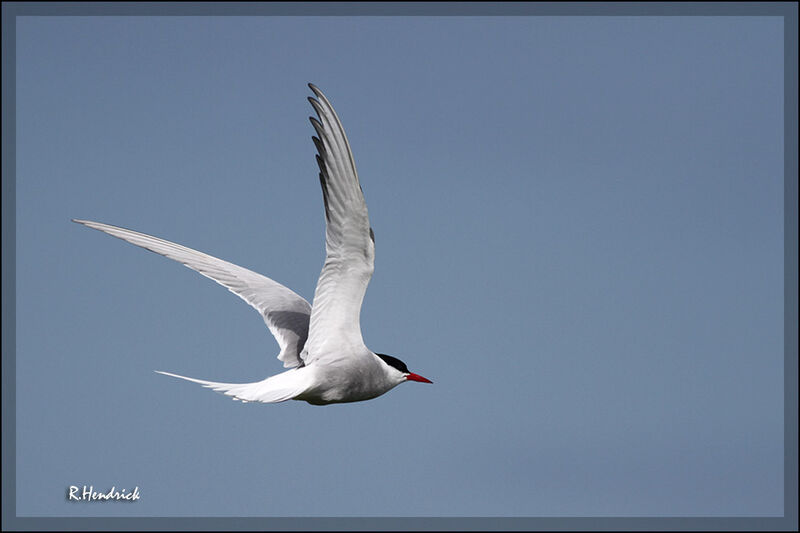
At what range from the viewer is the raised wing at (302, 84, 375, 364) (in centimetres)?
409

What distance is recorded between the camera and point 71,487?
5691mm

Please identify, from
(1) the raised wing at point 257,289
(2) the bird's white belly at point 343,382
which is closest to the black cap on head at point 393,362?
(2) the bird's white belly at point 343,382

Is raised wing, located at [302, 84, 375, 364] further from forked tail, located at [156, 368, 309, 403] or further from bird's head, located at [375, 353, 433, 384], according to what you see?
bird's head, located at [375, 353, 433, 384]

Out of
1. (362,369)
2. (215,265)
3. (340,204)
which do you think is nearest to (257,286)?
(215,265)

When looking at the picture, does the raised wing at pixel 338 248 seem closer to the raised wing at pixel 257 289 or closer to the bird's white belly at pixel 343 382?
the bird's white belly at pixel 343 382

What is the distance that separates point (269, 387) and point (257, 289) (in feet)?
4.48

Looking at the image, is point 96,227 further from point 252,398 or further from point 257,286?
point 252,398

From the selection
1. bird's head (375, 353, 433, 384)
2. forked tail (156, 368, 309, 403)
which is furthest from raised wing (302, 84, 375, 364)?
bird's head (375, 353, 433, 384)

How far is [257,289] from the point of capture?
5879mm

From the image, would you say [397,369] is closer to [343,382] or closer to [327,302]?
[343,382]

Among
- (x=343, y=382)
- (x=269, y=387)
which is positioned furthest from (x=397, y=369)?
(x=269, y=387)

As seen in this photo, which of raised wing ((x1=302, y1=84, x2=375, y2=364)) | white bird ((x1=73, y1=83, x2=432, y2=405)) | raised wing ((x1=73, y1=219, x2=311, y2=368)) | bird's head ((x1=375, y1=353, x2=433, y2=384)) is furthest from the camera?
raised wing ((x1=73, y1=219, x2=311, y2=368))

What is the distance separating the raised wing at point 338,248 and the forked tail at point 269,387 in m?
0.20

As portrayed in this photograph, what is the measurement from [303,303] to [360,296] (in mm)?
1174
